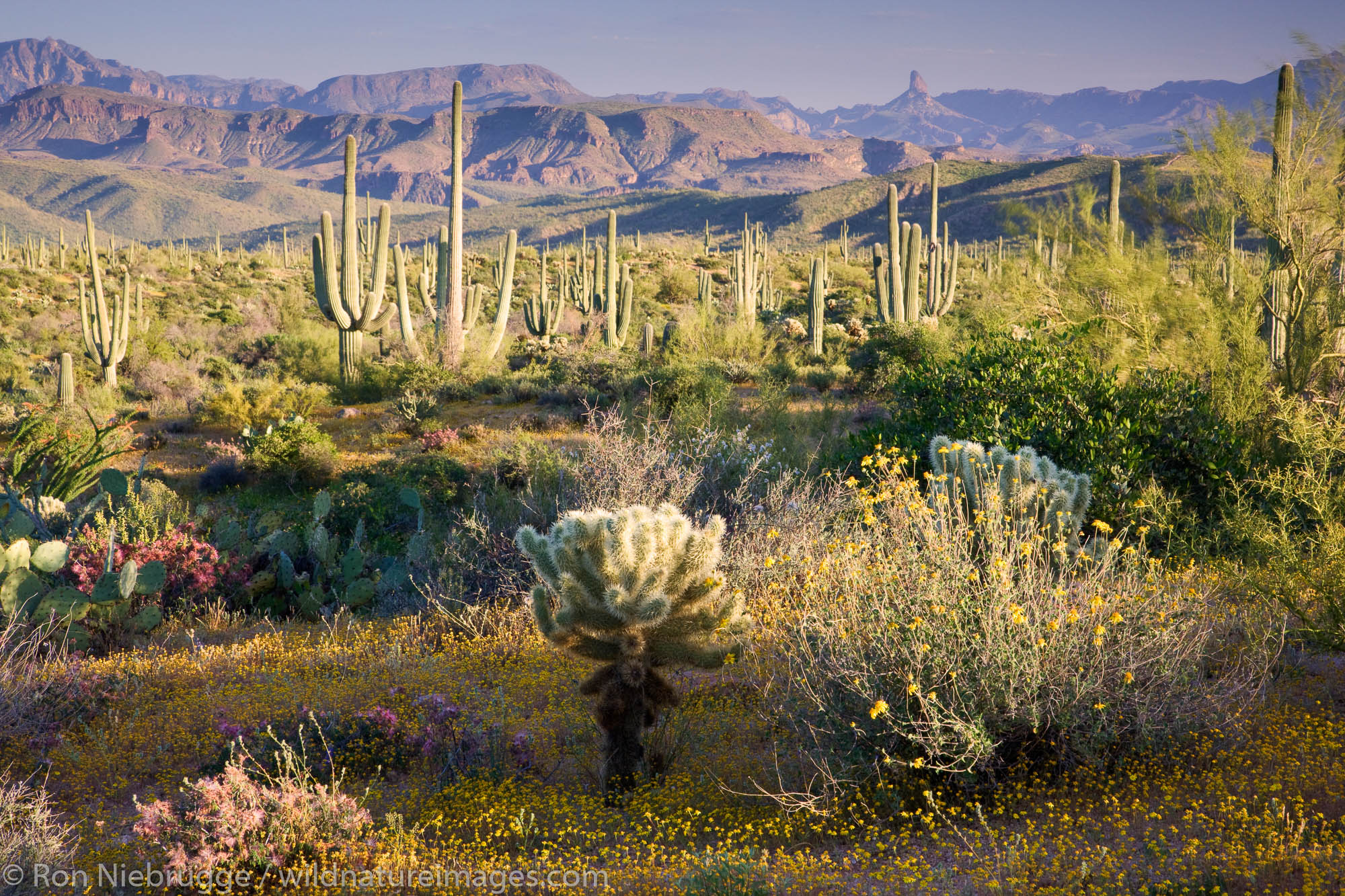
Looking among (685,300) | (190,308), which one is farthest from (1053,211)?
(190,308)

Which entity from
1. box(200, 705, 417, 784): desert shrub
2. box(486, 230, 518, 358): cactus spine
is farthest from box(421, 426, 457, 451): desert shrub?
box(200, 705, 417, 784): desert shrub

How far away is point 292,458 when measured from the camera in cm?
1065

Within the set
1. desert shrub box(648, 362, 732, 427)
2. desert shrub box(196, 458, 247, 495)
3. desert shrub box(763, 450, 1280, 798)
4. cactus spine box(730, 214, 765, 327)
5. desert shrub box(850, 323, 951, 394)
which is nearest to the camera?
desert shrub box(763, 450, 1280, 798)

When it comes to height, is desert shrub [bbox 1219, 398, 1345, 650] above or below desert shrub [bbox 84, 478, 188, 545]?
above

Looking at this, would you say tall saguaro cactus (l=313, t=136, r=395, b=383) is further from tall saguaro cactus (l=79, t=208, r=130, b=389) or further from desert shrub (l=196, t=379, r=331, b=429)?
tall saguaro cactus (l=79, t=208, r=130, b=389)

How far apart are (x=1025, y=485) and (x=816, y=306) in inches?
527

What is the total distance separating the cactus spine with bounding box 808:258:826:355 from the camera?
61.4 ft

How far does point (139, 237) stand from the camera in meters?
149

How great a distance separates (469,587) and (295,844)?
3.70m

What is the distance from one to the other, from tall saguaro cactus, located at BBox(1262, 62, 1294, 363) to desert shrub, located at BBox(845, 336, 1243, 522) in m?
0.81

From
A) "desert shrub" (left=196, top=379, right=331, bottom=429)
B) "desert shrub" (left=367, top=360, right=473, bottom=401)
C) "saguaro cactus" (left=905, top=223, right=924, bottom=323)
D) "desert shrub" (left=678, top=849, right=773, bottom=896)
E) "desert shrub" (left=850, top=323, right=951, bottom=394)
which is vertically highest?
"saguaro cactus" (left=905, top=223, right=924, bottom=323)

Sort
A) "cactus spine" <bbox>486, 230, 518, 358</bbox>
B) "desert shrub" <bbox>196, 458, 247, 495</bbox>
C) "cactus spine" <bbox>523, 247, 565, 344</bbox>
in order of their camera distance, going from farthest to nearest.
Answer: "cactus spine" <bbox>523, 247, 565, 344</bbox> < "cactus spine" <bbox>486, 230, 518, 358</bbox> < "desert shrub" <bbox>196, 458, 247, 495</bbox>

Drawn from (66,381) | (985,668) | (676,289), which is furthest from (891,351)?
(676,289)

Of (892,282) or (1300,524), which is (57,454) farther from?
(892,282)
